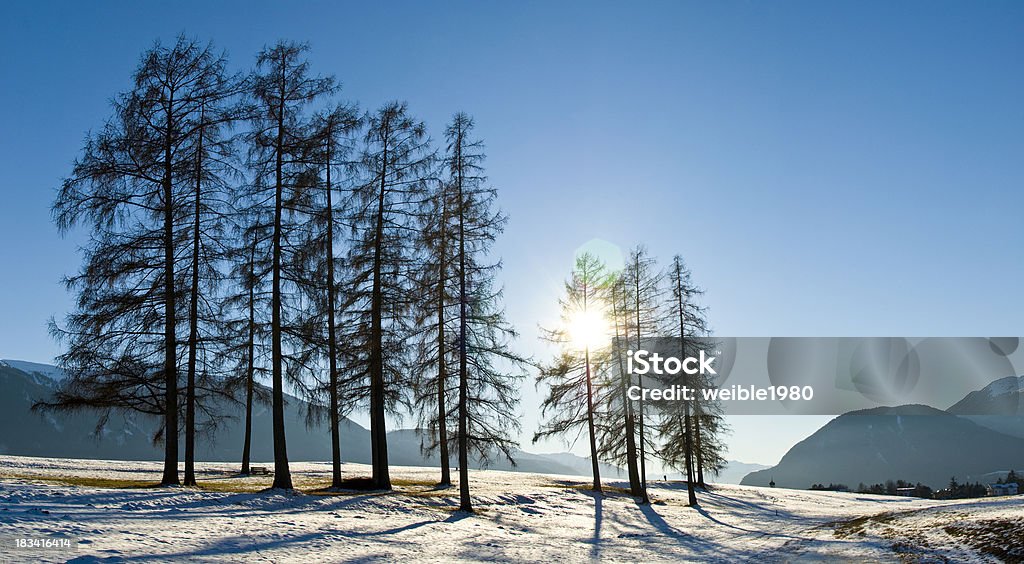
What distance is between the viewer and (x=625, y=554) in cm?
1491

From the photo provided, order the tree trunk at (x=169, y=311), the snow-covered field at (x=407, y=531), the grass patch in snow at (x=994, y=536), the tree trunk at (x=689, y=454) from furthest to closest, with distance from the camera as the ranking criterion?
the tree trunk at (x=689, y=454) < the tree trunk at (x=169, y=311) < the grass patch in snow at (x=994, y=536) < the snow-covered field at (x=407, y=531)

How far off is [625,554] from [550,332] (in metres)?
16.9

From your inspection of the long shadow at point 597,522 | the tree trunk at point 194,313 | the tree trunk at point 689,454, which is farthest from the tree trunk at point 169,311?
the tree trunk at point 689,454

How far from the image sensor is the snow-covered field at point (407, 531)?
1012 cm

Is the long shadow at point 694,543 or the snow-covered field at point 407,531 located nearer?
the snow-covered field at point 407,531

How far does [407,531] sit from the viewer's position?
14.7 meters

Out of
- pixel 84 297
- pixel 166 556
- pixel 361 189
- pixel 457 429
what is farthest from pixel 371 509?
pixel 361 189

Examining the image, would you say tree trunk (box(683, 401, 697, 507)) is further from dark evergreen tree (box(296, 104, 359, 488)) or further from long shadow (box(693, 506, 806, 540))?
dark evergreen tree (box(296, 104, 359, 488))

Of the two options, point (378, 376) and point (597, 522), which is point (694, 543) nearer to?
point (597, 522)

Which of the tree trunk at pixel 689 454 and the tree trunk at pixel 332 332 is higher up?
the tree trunk at pixel 332 332

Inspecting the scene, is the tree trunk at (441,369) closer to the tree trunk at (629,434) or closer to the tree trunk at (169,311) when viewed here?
the tree trunk at (169,311)

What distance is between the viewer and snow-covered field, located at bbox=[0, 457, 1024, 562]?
1012 centimetres

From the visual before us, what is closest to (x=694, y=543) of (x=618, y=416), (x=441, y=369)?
(x=441, y=369)

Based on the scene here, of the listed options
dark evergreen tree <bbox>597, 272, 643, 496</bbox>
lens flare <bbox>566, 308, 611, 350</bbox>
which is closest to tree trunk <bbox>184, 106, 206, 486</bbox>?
lens flare <bbox>566, 308, 611, 350</bbox>
